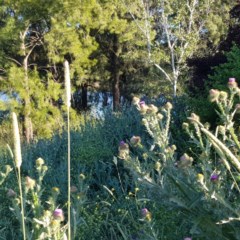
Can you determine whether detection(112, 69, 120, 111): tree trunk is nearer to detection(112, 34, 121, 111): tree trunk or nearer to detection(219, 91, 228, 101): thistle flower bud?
detection(112, 34, 121, 111): tree trunk

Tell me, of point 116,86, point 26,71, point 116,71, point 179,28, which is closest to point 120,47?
point 116,71

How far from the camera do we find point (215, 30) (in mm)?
32531

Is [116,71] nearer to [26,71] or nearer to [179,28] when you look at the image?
[179,28]

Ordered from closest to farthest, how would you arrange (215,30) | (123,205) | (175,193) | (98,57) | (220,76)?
(175,193), (123,205), (220,76), (98,57), (215,30)

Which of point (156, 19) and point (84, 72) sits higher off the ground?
point (156, 19)

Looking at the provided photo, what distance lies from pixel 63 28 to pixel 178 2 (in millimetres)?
6296

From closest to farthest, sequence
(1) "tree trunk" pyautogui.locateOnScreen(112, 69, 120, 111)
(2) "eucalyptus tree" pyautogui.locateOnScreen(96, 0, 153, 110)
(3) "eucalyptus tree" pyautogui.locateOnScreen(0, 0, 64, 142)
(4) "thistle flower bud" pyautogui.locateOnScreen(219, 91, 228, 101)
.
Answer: (4) "thistle flower bud" pyautogui.locateOnScreen(219, 91, 228, 101)
(3) "eucalyptus tree" pyautogui.locateOnScreen(0, 0, 64, 142)
(2) "eucalyptus tree" pyautogui.locateOnScreen(96, 0, 153, 110)
(1) "tree trunk" pyautogui.locateOnScreen(112, 69, 120, 111)

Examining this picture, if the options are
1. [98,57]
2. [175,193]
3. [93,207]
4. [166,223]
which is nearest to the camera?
[175,193]

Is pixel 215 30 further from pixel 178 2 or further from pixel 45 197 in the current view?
pixel 45 197

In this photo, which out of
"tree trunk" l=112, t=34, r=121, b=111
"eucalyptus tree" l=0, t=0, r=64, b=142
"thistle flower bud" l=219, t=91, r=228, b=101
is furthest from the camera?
"tree trunk" l=112, t=34, r=121, b=111

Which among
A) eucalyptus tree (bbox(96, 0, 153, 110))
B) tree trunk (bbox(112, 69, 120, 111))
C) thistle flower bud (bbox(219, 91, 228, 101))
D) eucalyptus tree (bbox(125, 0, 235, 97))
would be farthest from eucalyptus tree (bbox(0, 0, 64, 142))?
thistle flower bud (bbox(219, 91, 228, 101))

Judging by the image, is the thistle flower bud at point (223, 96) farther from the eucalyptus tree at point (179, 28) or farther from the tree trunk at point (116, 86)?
the tree trunk at point (116, 86)

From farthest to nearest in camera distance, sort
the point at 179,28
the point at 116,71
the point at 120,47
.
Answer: the point at 116,71
the point at 120,47
the point at 179,28

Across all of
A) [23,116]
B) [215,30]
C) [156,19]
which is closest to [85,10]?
[23,116]
